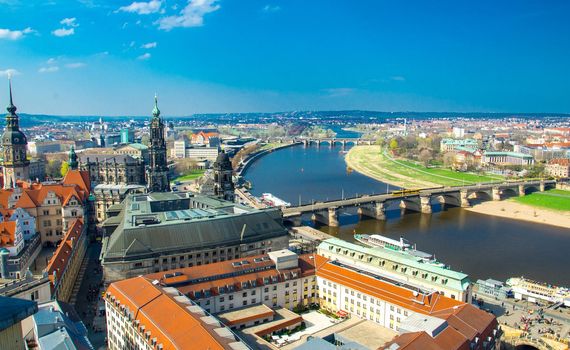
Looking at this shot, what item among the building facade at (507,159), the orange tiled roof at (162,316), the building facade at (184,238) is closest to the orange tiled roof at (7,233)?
the building facade at (184,238)

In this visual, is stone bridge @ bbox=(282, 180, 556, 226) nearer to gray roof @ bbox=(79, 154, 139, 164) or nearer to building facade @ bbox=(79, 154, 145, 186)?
building facade @ bbox=(79, 154, 145, 186)

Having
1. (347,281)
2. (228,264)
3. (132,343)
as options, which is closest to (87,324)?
(132,343)

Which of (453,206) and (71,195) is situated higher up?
(71,195)

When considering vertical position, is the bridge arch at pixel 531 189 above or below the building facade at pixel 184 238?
below

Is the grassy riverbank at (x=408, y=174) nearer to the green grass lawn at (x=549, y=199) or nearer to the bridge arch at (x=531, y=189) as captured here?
the bridge arch at (x=531, y=189)

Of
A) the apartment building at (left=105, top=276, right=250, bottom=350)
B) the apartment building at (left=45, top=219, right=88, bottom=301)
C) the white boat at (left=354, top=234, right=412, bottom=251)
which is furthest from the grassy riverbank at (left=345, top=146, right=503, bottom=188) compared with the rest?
the apartment building at (left=105, top=276, right=250, bottom=350)

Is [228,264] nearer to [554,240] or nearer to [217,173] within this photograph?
[217,173]
